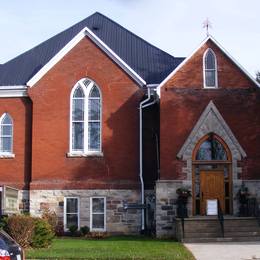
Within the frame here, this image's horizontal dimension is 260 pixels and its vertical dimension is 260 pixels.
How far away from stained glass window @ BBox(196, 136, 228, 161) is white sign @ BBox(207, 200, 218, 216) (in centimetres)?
199

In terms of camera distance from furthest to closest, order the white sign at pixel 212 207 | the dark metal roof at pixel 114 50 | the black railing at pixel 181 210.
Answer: the dark metal roof at pixel 114 50
the white sign at pixel 212 207
the black railing at pixel 181 210

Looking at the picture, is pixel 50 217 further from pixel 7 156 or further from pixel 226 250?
pixel 226 250

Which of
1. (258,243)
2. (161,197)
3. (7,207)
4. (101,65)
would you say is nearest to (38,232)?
(7,207)

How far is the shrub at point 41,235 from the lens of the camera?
70.6 ft

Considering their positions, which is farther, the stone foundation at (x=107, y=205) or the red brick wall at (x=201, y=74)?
the stone foundation at (x=107, y=205)

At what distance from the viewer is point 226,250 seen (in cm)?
2039

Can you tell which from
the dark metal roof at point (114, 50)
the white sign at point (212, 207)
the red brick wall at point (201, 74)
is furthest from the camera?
the dark metal roof at point (114, 50)

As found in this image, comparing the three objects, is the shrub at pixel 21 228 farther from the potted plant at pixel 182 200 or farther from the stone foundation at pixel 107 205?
the potted plant at pixel 182 200

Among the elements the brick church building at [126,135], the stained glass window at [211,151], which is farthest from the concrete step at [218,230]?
the stained glass window at [211,151]

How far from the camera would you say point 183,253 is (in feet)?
63.1

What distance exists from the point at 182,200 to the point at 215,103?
4.79 metres

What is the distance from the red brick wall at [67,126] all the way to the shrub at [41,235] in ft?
20.1

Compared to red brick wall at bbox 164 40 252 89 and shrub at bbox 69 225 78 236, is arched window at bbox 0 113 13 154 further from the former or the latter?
red brick wall at bbox 164 40 252 89

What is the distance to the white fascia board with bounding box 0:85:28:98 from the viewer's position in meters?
29.2
